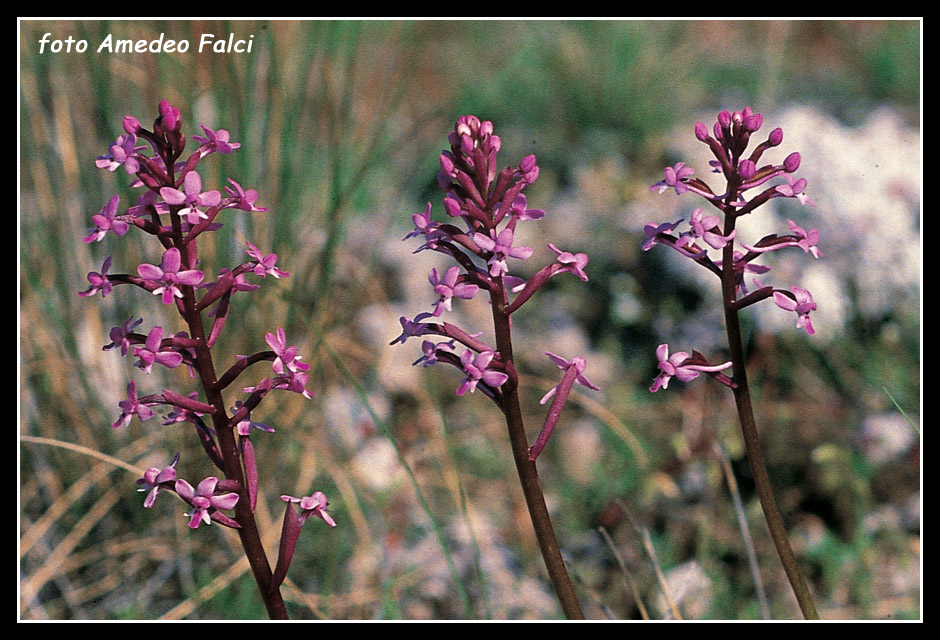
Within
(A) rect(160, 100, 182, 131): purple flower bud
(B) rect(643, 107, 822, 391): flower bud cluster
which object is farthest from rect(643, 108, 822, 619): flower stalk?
(A) rect(160, 100, 182, 131): purple flower bud

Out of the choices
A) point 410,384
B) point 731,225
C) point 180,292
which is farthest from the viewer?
point 410,384

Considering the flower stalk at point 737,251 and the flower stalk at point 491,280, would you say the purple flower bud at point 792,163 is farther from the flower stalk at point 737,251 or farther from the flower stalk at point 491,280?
the flower stalk at point 491,280

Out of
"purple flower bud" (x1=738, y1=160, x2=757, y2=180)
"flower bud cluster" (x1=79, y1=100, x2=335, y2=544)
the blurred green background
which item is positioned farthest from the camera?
the blurred green background

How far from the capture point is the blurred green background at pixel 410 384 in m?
3.62

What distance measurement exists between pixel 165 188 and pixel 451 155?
1.98 feet

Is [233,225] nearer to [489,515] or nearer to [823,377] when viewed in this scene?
[489,515]

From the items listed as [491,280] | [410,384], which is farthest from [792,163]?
[410,384]

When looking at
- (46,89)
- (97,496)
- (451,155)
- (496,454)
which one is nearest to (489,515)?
(496,454)

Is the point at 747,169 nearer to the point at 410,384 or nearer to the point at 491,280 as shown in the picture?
the point at 491,280

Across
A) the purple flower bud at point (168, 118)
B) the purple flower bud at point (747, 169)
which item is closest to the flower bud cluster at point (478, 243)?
the purple flower bud at point (747, 169)

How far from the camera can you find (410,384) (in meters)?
4.52

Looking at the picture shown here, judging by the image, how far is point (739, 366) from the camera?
6.87 feet

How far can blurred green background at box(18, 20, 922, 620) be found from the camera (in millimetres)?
3621

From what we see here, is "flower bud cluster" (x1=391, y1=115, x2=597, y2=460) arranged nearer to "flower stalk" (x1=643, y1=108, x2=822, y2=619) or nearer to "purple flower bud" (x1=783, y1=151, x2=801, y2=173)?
"flower stalk" (x1=643, y1=108, x2=822, y2=619)
